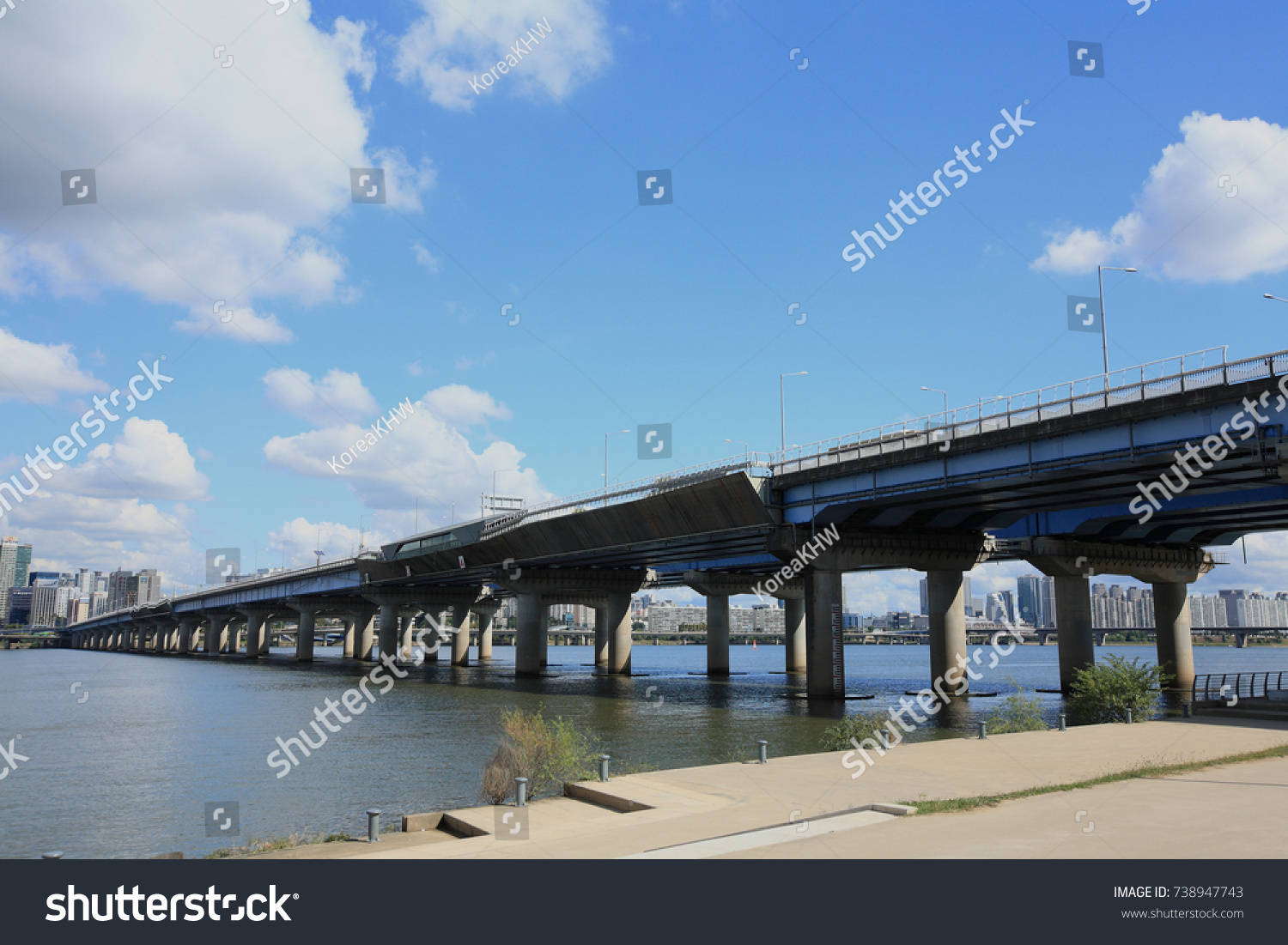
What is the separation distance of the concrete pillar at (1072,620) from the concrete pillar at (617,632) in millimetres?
47824

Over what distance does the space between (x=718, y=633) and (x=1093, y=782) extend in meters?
89.5

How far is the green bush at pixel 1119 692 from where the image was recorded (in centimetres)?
3372

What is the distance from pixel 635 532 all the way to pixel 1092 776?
4917 cm

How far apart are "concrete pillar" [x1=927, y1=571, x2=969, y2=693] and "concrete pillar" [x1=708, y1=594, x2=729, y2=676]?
44964 millimetres

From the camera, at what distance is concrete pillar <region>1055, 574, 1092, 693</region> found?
6625 cm

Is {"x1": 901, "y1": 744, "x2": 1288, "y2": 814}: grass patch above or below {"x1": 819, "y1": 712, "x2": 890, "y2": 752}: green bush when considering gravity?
above

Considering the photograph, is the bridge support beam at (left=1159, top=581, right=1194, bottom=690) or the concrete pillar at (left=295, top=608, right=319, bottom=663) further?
the concrete pillar at (left=295, top=608, right=319, bottom=663)

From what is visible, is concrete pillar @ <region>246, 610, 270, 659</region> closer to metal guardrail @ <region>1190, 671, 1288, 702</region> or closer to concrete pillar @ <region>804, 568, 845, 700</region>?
concrete pillar @ <region>804, 568, 845, 700</region>

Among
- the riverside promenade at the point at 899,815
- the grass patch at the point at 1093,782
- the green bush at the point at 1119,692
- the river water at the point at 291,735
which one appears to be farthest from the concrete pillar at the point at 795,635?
the riverside promenade at the point at 899,815

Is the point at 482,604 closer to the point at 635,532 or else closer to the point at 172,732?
the point at 635,532

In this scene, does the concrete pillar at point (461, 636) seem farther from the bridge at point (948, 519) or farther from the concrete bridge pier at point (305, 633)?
the bridge at point (948, 519)

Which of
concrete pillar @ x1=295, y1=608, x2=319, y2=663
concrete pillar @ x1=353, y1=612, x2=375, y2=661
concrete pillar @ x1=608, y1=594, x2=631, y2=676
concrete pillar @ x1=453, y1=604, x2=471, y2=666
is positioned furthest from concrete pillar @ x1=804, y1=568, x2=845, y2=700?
concrete pillar @ x1=353, y1=612, x2=375, y2=661

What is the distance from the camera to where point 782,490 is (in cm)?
5709
